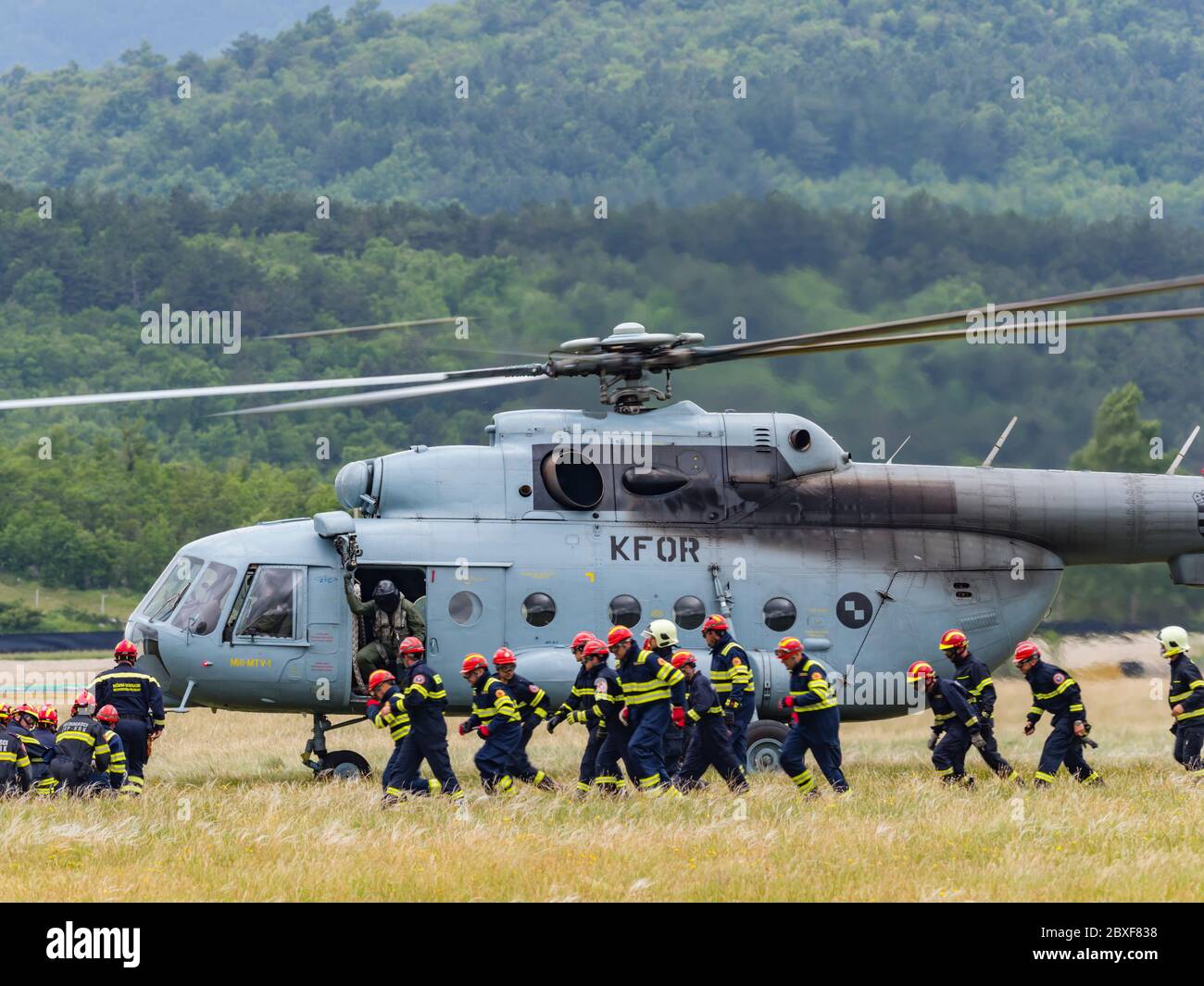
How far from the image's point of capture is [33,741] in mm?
15211

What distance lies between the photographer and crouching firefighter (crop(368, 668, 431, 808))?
48.1ft

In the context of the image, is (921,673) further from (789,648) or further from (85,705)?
(85,705)

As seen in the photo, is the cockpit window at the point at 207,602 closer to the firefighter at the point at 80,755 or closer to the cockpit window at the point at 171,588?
the cockpit window at the point at 171,588

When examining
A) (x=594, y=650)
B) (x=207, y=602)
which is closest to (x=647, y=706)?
(x=594, y=650)

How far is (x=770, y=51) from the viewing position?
10262 cm

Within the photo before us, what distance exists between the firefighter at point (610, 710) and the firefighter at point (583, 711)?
0.07m

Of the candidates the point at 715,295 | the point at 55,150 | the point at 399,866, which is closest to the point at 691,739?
the point at 399,866

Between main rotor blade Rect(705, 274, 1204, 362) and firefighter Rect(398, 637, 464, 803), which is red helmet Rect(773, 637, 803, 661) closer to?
main rotor blade Rect(705, 274, 1204, 362)

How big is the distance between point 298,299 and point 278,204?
1255cm

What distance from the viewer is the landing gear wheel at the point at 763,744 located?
1695 centimetres

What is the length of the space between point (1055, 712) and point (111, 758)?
341 inches

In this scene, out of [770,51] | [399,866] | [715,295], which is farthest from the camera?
[770,51]

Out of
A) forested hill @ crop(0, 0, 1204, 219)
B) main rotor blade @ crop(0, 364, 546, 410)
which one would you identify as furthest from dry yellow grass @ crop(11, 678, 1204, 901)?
forested hill @ crop(0, 0, 1204, 219)

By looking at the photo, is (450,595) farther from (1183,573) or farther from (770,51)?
(770,51)
